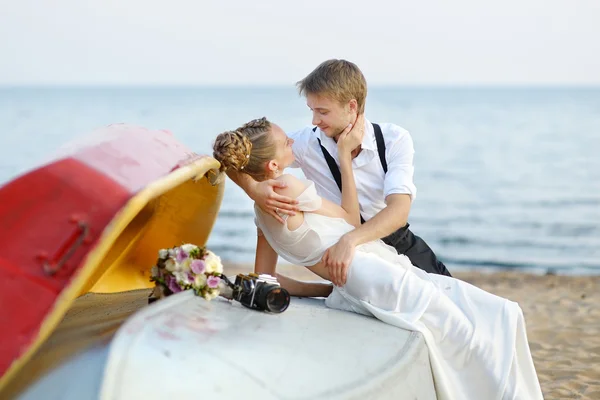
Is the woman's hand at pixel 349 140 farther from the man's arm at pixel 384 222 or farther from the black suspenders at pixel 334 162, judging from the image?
the man's arm at pixel 384 222

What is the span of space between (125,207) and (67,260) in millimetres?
227

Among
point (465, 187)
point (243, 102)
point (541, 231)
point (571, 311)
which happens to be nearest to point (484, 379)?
point (571, 311)

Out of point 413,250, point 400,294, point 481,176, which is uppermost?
point 400,294

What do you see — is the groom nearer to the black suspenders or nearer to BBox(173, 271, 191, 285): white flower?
the black suspenders

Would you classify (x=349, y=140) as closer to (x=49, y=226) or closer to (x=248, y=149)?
(x=248, y=149)

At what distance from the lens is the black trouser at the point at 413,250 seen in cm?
414

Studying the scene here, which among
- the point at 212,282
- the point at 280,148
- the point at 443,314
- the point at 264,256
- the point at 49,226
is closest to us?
the point at 49,226

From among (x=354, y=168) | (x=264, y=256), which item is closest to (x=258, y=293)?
(x=264, y=256)

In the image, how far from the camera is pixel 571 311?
767cm

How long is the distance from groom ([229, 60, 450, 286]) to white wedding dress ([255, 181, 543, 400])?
0.08 m

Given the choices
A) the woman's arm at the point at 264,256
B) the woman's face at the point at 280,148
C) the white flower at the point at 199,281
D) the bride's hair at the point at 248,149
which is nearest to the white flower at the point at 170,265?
the white flower at the point at 199,281

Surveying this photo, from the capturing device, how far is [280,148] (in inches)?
142

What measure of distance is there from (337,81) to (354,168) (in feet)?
1.55

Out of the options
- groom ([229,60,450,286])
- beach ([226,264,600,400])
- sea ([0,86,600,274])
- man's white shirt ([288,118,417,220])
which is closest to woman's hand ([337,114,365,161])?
groom ([229,60,450,286])
